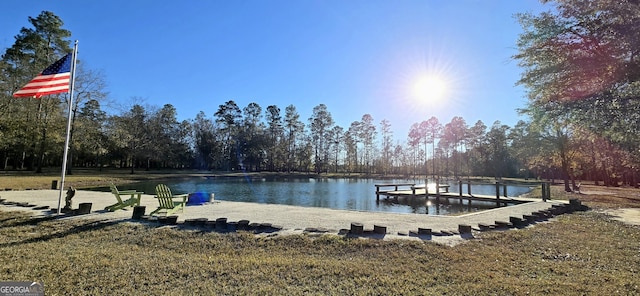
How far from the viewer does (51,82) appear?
7.00 meters

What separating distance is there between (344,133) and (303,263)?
4932 cm

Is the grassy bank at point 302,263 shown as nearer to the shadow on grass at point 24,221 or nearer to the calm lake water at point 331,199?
the shadow on grass at point 24,221

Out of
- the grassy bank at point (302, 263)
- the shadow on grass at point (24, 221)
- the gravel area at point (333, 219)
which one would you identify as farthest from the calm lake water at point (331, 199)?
the shadow on grass at point (24, 221)

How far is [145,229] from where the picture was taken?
6184 mm

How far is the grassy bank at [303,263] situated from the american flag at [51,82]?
2888 mm

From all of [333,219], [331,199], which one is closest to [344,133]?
[331,199]

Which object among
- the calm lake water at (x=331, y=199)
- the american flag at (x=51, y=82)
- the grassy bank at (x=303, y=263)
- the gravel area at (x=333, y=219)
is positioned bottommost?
the calm lake water at (x=331, y=199)

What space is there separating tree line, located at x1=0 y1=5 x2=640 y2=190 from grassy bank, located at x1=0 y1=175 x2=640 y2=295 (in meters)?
4.10

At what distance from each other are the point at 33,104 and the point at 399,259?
95.5 feet

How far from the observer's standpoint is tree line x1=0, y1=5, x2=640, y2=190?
827cm

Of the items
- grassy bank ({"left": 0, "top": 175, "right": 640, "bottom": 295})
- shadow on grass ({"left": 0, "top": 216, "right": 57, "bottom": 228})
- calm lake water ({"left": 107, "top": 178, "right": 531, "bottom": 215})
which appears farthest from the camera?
calm lake water ({"left": 107, "top": 178, "right": 531, "bottom": 215})

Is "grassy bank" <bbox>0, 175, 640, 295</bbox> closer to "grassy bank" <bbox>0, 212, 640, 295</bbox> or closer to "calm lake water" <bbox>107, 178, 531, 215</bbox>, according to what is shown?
"grassy bank" <bbox>0, 212, 640, 295</bbox>

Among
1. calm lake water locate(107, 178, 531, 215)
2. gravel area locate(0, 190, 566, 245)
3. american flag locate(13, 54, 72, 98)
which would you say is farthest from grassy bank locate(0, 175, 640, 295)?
calm lake water locate(107, 178, 531, 215)

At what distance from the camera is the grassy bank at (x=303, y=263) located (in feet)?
10.8
